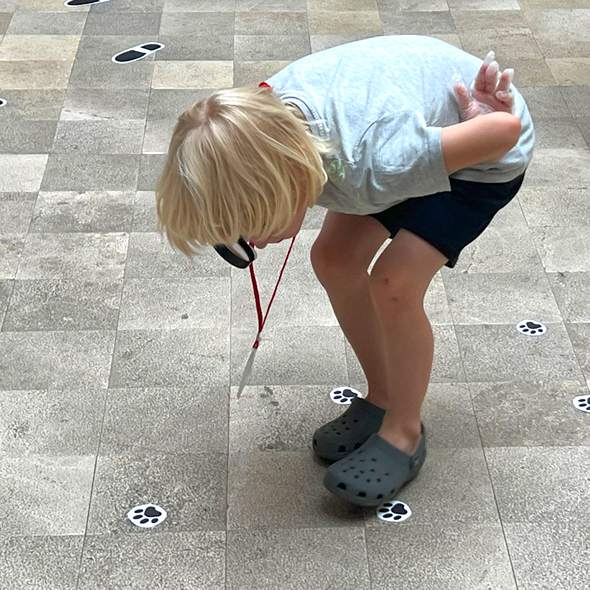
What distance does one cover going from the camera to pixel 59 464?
81.4 inches

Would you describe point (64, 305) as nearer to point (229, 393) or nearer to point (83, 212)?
point (83, 212)

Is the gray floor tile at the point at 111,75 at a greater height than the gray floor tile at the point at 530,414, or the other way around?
the gray floor tile at the point at 530,414

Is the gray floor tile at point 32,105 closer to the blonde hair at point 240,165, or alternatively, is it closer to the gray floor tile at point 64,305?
the gray floor tile at point 64,305

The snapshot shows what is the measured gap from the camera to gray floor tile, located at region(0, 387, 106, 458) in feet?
6.91

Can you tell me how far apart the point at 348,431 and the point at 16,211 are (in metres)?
1.46

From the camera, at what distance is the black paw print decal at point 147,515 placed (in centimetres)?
193

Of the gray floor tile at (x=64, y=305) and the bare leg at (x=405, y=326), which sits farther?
the gray floor tile at (x=64, y=305)

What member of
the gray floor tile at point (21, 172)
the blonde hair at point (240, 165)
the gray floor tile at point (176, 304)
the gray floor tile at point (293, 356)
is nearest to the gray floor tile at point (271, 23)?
the gray floor tile at point (21, 172)

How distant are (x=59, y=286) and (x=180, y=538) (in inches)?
39.7

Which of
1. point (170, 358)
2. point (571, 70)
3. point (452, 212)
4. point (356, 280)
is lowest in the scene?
point (571, 70)

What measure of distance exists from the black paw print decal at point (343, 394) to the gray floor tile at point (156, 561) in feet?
1.64

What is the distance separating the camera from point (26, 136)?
3.33 meters

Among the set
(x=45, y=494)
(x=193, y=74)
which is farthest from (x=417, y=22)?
(x=45, y=494)

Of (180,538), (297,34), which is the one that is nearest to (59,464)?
(180,538)
